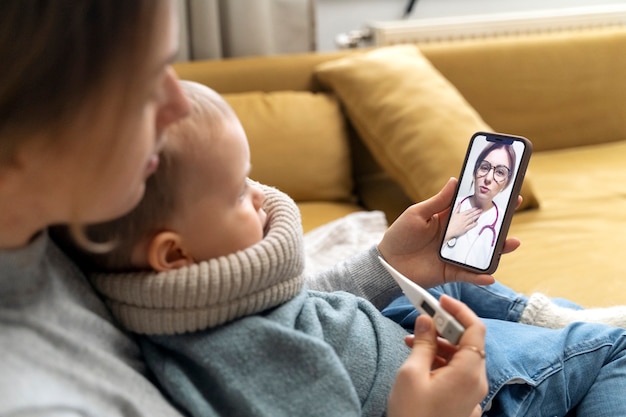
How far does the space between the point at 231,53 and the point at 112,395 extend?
5.01 feet

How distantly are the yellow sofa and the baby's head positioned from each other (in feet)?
2.57

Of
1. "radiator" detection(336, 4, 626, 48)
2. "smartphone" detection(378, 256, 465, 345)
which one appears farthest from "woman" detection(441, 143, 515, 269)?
"radiator" detection(336, 4, 626, 48)

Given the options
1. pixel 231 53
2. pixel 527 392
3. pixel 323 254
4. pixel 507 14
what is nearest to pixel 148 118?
pixel 527 392

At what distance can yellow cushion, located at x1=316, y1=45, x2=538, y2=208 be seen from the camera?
1586 millimetres

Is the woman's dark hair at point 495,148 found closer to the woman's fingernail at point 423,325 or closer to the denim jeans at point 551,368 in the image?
the denim jeans at point 551,368

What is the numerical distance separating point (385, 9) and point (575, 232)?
110cm

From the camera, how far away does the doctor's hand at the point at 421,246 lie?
92cm

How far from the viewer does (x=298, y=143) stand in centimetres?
172

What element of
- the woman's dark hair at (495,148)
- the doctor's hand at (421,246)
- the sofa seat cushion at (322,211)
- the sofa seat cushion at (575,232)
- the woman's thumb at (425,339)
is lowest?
the sofa seat cushion at (322,211)

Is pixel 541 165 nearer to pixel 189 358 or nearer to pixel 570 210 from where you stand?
pixel 570 210

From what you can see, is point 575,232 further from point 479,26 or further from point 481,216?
point 479,26

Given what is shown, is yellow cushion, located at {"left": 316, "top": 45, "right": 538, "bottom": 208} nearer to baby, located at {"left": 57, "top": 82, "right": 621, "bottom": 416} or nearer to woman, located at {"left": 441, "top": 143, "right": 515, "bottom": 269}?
woman, located at {"left": 441, "top": 143, "right": 515, "bottom": 269}

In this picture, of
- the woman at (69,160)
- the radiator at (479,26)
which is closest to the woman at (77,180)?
Result: the woman at (69,160)

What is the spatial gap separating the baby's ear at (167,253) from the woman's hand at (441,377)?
0.24 m
